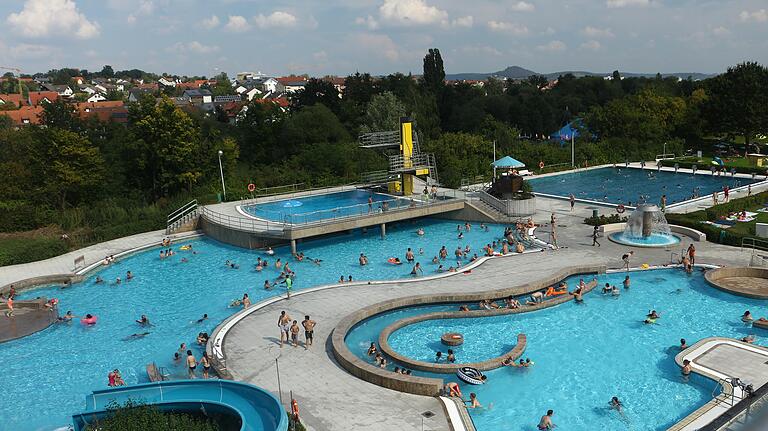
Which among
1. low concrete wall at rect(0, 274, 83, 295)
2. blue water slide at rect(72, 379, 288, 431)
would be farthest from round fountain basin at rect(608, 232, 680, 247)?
low concrete wall at rect(0, 274, 83, 295)

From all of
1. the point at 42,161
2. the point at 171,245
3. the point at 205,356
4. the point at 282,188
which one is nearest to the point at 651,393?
the point at 205,356

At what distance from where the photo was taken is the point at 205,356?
17.3 m

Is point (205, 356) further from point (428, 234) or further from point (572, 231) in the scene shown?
point (572, 231)

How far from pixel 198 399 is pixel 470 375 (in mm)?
7488

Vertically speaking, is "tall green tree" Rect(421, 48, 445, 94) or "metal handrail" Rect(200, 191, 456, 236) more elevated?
"tall green tree" Rect(421, 48, 445, 94)

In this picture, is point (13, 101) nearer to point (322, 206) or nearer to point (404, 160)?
point (322, 206)

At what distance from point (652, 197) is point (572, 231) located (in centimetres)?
1367

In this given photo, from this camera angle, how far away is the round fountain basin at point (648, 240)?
27.7 meters

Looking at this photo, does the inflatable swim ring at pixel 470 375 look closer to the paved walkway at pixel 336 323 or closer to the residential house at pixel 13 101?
the paved walkway at pixel 336 323

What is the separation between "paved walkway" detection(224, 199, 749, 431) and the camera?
14.2 meters

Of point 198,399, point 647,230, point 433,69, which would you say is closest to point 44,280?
point 198,399

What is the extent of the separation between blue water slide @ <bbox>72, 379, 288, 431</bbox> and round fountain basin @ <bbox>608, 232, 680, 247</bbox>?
69.1 feet

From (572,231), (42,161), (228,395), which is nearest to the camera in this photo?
(228,395)

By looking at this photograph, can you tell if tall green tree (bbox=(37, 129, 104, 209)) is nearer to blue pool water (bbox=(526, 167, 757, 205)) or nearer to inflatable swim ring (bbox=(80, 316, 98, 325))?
inflatable swim ring (bbox=(80, 316, 98, 325))
